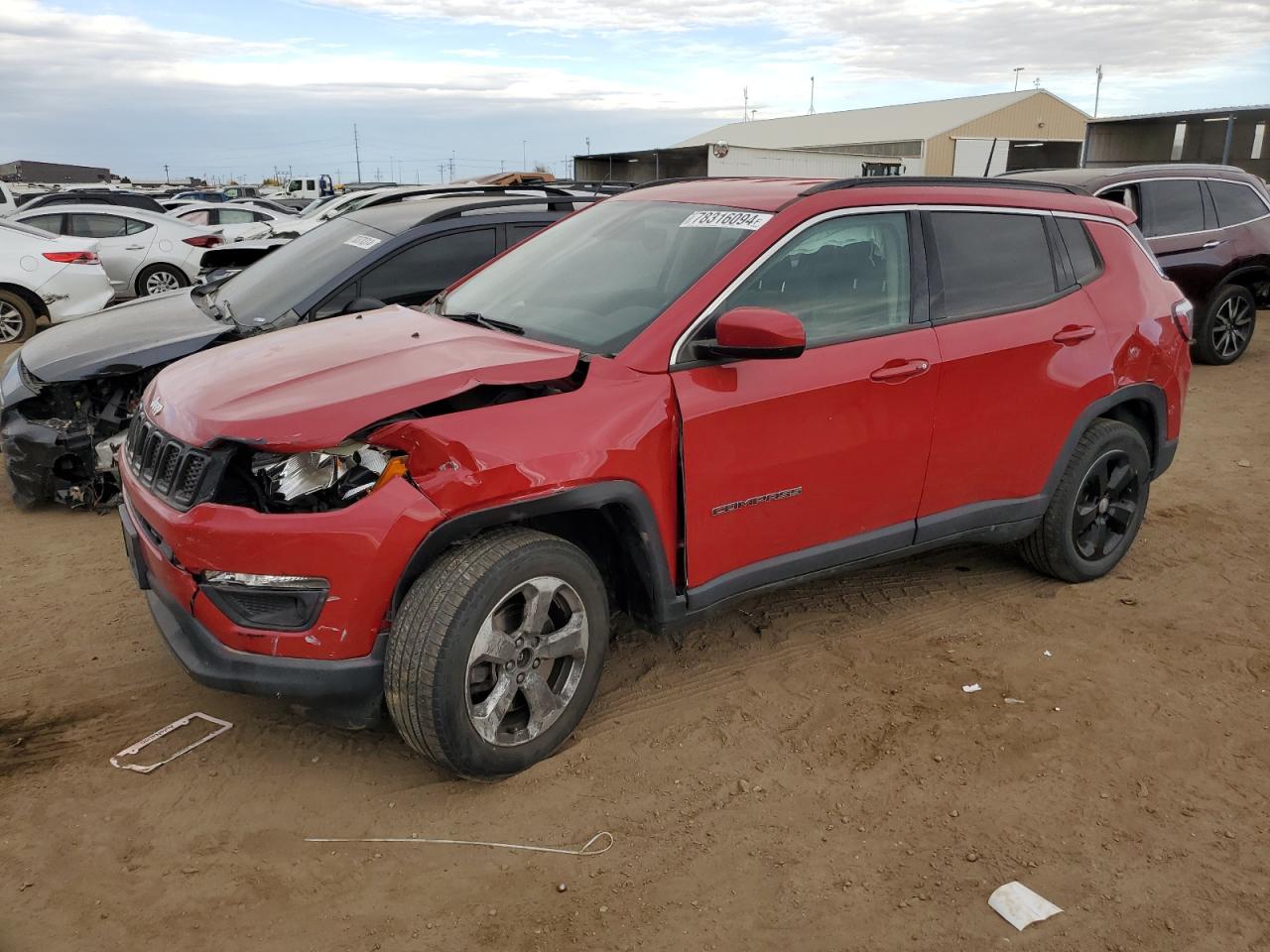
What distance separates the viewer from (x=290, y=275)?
18.7ft

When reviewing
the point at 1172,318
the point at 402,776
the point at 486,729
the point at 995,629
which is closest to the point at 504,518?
the point at 486,729

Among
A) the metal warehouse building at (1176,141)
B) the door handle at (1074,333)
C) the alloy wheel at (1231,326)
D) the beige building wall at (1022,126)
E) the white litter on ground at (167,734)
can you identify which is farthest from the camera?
the beige building wall at (1022,126)

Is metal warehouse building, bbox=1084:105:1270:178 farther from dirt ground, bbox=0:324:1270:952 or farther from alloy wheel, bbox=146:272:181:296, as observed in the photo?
dirt ground, bbox=0:324:1270:952

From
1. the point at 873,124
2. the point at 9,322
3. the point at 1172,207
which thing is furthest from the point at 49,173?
the point at 1172,207

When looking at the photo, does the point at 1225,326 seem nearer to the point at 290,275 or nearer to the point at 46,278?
the point at 290,275

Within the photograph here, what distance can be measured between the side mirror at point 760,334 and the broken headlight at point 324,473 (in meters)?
1.08

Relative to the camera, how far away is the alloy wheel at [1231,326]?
9742mm

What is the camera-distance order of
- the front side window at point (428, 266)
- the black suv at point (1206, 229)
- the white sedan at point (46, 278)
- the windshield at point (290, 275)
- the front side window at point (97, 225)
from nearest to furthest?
the windshield at point (290, 275)
the front side window at point (428, 266)
the black suv at point (1206, 229)
the white sedan at point (46, 278)
the front side window at point (97, 225)

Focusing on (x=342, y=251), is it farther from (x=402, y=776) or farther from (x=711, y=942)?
(x=711, y=942)

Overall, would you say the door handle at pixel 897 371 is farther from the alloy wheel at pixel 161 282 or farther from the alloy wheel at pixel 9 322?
the alloy wheel at pixel 161 282

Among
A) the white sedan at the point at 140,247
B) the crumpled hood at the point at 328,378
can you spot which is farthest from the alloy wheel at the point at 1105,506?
the white sedan at the point at 140,247

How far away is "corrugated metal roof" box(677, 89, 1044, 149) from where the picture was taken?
40.9 metres

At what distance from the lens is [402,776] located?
318cm

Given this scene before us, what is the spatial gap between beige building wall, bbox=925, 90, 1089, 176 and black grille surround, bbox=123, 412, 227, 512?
39.1m
